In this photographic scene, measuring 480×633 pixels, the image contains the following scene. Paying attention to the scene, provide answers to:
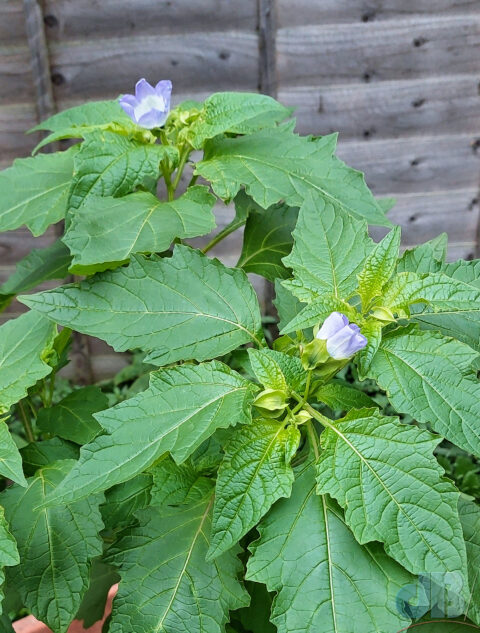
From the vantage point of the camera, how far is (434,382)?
0.84m

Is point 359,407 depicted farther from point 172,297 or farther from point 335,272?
point 172,297

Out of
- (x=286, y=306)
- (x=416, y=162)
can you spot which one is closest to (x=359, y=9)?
(x=416, y=162)

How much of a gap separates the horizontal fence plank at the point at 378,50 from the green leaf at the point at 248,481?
220 centimetres

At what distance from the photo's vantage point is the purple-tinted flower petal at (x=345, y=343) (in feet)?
2.75

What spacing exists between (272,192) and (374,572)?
56 cm

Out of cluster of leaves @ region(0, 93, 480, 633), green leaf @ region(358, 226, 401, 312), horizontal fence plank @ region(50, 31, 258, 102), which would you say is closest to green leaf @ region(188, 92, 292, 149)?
cluster of leaves @ region(0, 93, 480, 633)

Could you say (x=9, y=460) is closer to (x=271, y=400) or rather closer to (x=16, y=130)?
(x=271, y=400)

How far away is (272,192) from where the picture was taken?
1.04 m

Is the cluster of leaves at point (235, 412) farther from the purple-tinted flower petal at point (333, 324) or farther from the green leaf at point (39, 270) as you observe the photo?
the green leaf at point (39, 270)

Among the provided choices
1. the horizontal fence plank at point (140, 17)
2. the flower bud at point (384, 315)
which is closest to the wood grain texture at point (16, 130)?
the horizontal fence plank at point (140, 17)

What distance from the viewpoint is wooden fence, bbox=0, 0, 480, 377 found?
2648 mm

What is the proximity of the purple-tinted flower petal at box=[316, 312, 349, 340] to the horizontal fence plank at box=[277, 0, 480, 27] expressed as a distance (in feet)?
7.14

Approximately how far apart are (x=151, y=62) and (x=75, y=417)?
1.88 metres

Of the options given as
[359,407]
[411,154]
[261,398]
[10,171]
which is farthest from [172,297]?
[411,154]
